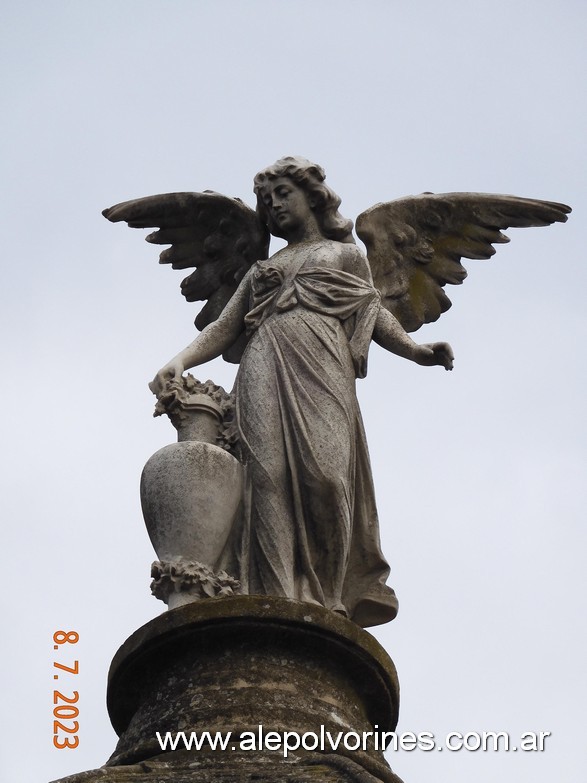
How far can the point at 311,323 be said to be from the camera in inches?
376

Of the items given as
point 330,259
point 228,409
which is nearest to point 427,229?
point 330,259

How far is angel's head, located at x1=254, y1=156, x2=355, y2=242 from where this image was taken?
10234 mm

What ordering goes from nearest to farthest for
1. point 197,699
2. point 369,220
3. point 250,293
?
point 197,699
point 250,293
point 369,220

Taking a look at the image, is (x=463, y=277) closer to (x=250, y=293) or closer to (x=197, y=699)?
(x=250, y=293)

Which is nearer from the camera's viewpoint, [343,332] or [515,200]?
[343,332]

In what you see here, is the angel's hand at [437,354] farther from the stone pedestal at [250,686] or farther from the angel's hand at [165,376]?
the stone pedestal at [250,686]

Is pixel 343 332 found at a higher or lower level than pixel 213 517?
higher

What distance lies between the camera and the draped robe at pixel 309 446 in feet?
29.2

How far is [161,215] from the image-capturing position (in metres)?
11.2

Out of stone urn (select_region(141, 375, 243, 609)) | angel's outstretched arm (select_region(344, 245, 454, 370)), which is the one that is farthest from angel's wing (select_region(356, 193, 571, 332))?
stone urn (select_region(141, 375, 243, 609))

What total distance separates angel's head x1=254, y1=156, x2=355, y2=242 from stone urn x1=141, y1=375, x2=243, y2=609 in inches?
76.3

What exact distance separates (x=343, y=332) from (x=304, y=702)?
100 inches

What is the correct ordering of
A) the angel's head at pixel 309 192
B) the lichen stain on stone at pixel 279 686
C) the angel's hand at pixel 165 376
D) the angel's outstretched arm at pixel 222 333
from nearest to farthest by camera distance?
the lichen stain on stone at pixel 279 686
the angel's hand at pixel 165 376
the angel's outstretched arm at pixel 222 333
the angel's head at pixel 309 192

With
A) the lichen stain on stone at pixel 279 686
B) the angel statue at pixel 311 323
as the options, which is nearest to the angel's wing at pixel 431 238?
the angel statue at pixel 311 323
